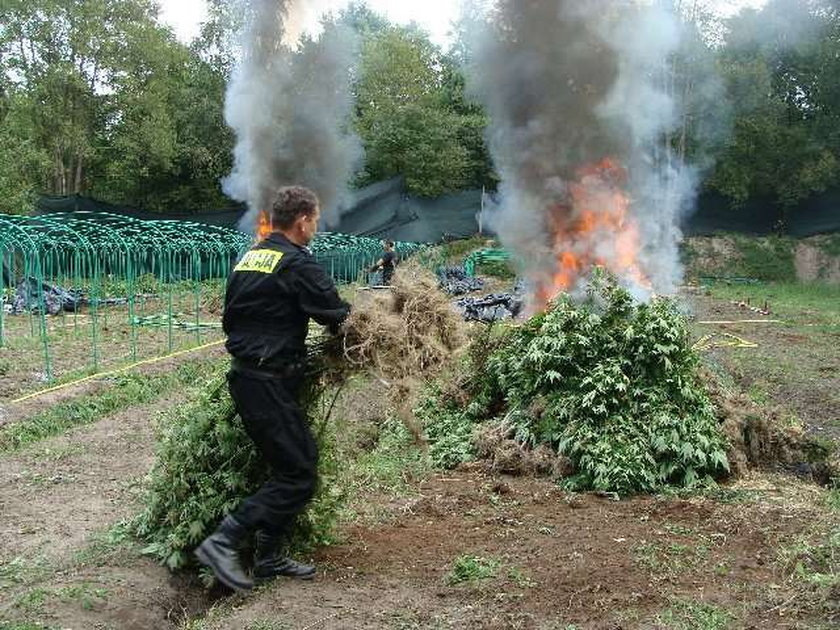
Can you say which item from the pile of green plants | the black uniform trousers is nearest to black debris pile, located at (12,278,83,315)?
the pile of green plants

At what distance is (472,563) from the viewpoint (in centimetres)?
473

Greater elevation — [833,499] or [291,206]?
[291,206]

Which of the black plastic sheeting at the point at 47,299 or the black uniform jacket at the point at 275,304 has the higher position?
the black uniform jacket at the point at 275,304

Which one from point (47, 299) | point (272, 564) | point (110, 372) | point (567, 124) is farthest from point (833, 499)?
point (47, 299)

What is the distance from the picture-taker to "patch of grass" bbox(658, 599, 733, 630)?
399 cm

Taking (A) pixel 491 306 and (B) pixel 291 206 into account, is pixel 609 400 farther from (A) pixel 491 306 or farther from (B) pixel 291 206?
(A) pixel 491 306

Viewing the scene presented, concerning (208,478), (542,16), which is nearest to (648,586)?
(208,478)

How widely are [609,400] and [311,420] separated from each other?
2.74 metres

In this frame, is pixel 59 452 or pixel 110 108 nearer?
pixel 59 452

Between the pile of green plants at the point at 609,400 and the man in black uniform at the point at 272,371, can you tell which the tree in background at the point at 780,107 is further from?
the man in black uniform at the point at 272,371

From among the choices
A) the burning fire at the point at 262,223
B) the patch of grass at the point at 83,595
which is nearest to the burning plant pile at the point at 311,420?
the patch of grass at the point at 83,595

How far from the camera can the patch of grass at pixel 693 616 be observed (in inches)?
157

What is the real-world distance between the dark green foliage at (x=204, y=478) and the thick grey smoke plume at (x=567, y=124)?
8.79m

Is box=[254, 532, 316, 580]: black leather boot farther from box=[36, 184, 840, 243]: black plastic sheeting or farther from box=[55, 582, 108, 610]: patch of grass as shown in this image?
box=[36, 184, 840, 243]: black plastic sheeting
